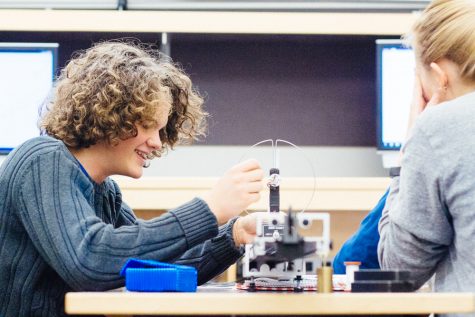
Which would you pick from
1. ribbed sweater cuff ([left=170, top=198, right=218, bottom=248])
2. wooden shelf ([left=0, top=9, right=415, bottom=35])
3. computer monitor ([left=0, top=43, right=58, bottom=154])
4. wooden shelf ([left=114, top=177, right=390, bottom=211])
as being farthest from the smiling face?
computer monitor ([left=0, top=43, right=58, bottom=154])

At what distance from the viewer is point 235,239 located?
158cm

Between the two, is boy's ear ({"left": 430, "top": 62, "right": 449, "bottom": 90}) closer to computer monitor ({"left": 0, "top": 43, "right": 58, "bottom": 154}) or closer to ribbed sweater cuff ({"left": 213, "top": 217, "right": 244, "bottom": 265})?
ribbed sweater cuff ({"left": 213, "top": 217, "right": 244, "bottom": 265})

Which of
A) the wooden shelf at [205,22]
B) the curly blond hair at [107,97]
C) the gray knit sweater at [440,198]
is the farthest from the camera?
the wooden shelf at [205,22]

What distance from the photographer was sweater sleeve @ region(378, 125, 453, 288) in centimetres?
128

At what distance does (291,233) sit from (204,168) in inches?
74.9

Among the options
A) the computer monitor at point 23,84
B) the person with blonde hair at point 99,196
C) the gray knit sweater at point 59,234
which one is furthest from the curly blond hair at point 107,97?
the computer monitor at point 23,84

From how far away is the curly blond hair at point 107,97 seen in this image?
1.58 meters

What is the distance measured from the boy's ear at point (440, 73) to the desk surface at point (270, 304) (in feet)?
1.83

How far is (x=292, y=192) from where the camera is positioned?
2.50 meters

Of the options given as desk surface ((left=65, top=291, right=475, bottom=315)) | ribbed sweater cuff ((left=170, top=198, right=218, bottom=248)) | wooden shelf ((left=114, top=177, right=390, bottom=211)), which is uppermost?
wooden shelf ((left=114, top=177, right=390, bottom=211))

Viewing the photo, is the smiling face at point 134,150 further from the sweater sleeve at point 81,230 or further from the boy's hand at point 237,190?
the boy's hand at point 237,190

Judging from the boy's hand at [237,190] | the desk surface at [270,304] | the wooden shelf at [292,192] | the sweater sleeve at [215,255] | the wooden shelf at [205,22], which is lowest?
the desk surface at [270,304]

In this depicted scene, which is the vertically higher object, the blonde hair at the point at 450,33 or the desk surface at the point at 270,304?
the blonde hair at the point at 450,33

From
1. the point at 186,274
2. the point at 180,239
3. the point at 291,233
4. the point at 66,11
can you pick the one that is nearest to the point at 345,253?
the point at 180,239
